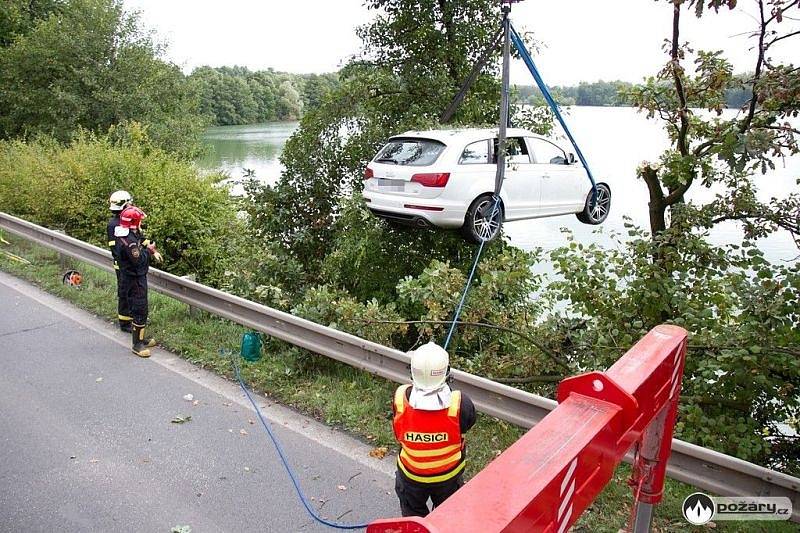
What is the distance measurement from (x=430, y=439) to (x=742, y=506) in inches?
75.5

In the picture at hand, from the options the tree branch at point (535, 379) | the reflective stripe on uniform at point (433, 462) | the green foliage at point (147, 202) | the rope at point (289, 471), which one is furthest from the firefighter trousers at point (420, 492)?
the green foliage at point (147, 202)

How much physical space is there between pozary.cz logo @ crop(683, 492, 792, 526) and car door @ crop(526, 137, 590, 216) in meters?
5.52

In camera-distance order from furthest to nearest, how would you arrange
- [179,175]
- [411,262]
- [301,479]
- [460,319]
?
[179,175]
[411,262]
[460,319]
[301,479]

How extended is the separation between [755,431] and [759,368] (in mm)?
505

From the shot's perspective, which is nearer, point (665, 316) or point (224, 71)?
point (665, 316)

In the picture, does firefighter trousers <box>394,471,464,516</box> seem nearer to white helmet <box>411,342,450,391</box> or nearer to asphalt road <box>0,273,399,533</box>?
white helmet <box>411,342,450,391</box>

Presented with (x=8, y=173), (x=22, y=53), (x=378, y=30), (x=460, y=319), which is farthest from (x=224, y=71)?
(x=460, y=319)

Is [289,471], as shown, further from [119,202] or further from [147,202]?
[147,202]

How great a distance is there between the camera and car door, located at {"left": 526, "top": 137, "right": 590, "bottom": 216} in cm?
883

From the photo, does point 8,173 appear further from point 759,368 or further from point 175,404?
point 759,368

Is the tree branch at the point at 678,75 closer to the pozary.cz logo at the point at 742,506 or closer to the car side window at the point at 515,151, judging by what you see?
the car side window at the point at 515,151

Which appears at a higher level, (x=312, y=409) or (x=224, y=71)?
(x=224, y=71)

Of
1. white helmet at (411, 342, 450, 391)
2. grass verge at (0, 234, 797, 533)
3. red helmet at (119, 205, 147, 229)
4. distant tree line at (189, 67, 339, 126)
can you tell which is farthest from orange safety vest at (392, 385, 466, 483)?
distant tree line at (189, 67, 339, 126)

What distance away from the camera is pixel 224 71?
57.9 meters
